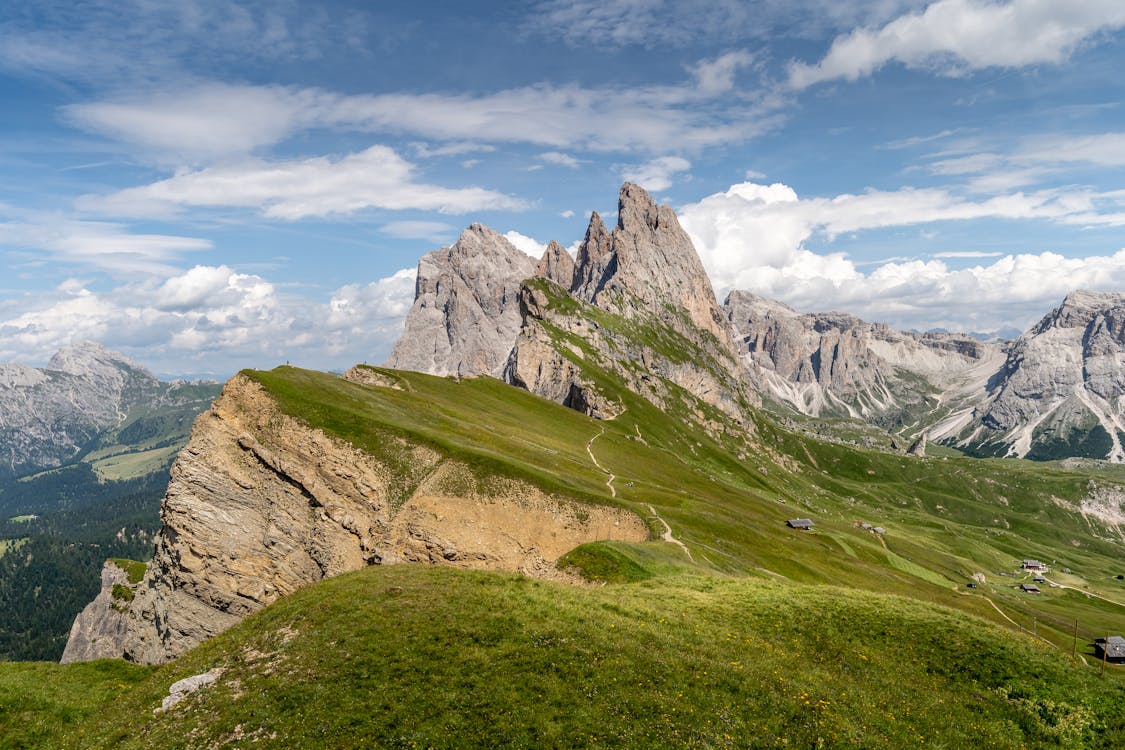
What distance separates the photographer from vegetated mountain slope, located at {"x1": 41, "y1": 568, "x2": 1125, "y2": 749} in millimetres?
23594

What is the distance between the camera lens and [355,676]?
86.6 ft

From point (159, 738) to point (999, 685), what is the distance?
41776mm

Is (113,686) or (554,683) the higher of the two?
(554,683)

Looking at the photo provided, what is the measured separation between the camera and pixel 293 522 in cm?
6794

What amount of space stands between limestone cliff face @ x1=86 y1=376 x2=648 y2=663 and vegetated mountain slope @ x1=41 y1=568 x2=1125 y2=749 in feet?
91.3

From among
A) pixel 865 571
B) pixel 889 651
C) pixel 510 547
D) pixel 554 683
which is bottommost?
pixel 865 571

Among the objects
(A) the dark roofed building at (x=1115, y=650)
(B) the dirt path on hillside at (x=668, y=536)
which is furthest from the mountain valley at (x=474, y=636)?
(A) the dark roofed building at (x=1115, y=650)

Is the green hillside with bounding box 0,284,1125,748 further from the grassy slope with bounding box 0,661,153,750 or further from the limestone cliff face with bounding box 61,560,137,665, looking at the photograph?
the limestone cliff face with bounding box 61,560,137,665

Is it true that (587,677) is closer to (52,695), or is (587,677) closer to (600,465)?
(52,695)

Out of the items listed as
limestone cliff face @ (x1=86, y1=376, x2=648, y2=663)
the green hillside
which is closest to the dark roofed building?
the green hillside

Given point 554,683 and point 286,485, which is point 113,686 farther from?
point 286,485

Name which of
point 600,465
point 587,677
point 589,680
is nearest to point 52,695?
point 587,677

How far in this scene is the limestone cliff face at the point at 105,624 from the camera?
8106cm

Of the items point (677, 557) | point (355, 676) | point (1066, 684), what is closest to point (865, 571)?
point (677, 557)
